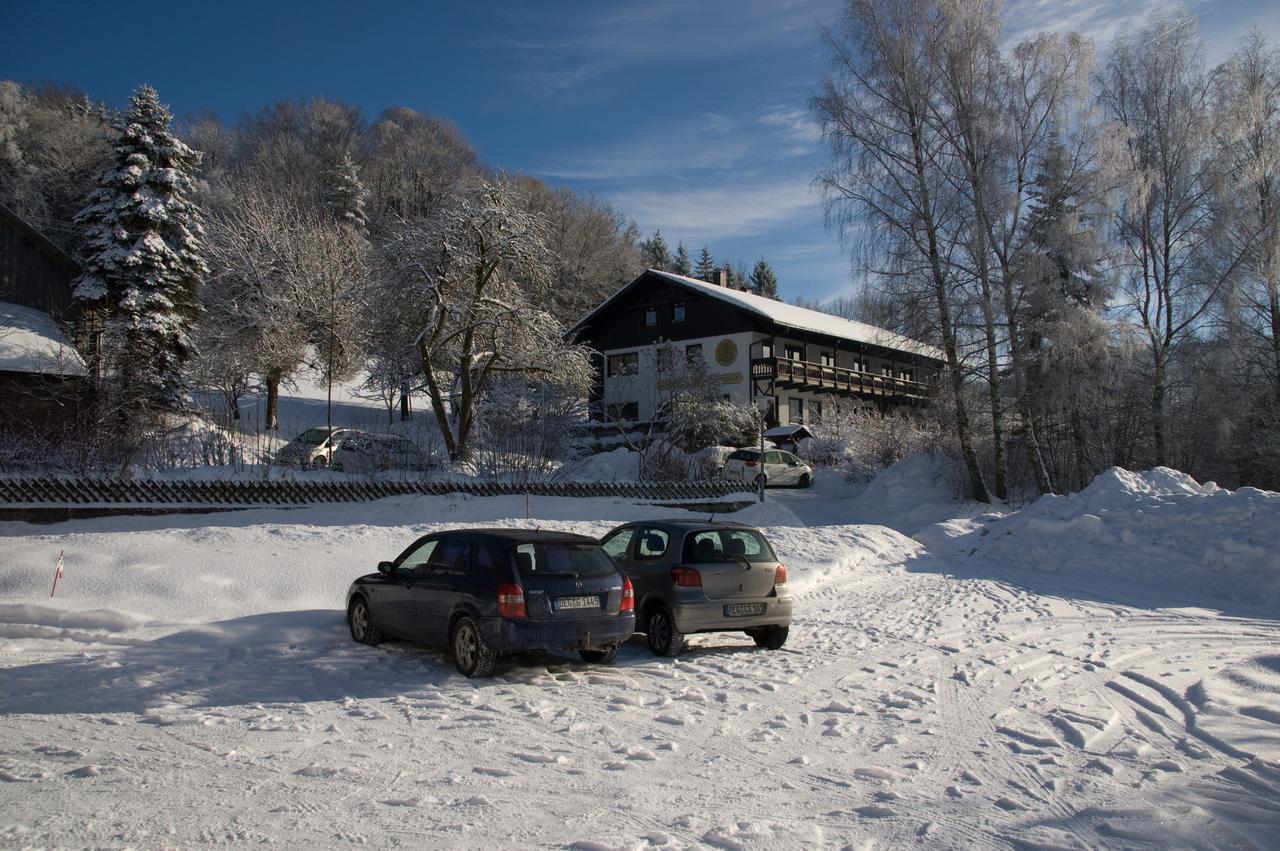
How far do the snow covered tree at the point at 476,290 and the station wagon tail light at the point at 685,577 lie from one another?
14.1m

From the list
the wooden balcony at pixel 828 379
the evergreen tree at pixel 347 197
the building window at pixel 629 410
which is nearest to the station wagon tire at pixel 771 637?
the wooden balcony at pixel 828 379

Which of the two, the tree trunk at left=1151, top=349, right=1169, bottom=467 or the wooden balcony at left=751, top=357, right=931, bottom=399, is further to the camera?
the wooden balcony at left=751, top=357, right=931, bottom=399

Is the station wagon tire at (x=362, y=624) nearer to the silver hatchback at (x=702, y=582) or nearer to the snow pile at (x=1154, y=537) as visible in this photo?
the silver hatchback at (x=702, y=582)

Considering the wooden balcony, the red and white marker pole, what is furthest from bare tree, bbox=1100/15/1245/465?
the red and white marker pole

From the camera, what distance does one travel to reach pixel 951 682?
8617mm

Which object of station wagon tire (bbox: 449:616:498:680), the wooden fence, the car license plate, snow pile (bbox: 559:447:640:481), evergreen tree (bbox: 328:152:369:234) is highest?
evergreen tree (bbox: 328:152:369:234)

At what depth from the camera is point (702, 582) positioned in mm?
9898

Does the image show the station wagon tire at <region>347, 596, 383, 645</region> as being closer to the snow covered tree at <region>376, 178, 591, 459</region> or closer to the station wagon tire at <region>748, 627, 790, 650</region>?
the station wagon tire at <region>748, 627, 790, 650</region>

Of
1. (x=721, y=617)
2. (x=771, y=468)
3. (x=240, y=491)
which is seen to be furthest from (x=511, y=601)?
(x=771, y=468)

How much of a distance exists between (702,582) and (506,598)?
8.43 ft

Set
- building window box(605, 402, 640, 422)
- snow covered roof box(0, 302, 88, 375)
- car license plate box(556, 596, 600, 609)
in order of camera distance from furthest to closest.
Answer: building window box(605, 402, 640, 422) < snow covered roof box(0, 302, 88, 375) < car license plate box(556, 596, 600, 609)

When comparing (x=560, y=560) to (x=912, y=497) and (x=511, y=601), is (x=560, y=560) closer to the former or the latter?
(x=511, y=601)

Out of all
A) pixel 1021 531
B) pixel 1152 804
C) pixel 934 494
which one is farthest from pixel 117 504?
pixel 934 494

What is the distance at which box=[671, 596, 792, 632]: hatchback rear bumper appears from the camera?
9.78 metres
